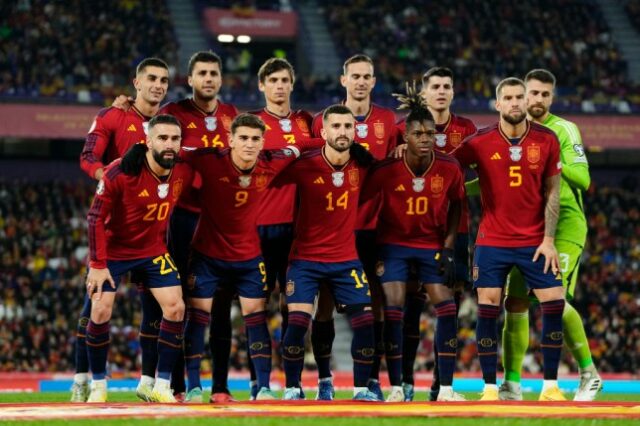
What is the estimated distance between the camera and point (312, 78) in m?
29.2

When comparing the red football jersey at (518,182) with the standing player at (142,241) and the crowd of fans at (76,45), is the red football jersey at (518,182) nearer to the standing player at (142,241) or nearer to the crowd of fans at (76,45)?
the standing player at (142,241)

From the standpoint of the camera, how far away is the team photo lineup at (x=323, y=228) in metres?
9.21

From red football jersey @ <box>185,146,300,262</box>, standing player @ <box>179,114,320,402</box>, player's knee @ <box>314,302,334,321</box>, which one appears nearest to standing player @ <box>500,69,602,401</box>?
player's knee @ <box>314,302,334,321</box>

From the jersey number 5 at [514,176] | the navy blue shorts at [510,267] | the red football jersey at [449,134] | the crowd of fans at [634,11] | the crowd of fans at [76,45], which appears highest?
the crowd of fans at [634,11]

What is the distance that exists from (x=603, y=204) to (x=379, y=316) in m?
21.4

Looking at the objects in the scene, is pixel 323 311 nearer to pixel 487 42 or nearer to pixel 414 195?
pixel 414 195

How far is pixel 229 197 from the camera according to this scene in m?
9.33

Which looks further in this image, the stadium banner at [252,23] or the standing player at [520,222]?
the stadium banner at [252,23]

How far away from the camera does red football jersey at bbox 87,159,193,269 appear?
29.7ft

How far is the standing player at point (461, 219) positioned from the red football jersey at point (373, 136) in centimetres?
14

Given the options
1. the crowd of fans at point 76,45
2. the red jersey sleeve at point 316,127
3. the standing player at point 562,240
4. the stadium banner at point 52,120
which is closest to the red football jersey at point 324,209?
the red jersey sleeve at point 316,127

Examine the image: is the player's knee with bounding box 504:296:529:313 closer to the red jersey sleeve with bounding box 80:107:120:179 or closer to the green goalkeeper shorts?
the green goalkeeper shorts

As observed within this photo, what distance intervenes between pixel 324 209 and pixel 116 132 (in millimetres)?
2040

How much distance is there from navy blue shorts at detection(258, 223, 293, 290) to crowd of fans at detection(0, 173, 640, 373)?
12.5m
